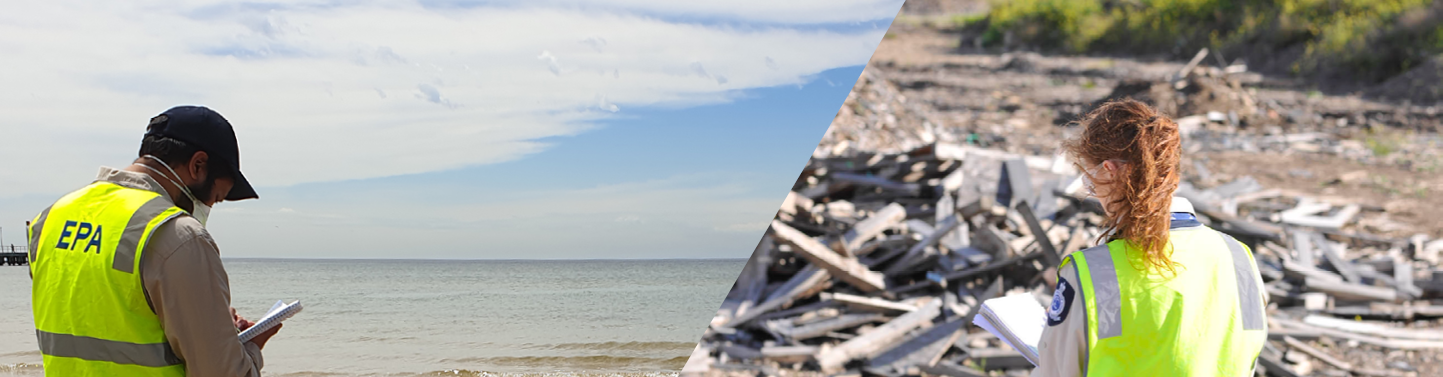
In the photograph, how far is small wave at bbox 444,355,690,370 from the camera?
12.6 metres

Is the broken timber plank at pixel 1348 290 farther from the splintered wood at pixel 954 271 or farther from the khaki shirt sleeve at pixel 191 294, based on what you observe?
the khaki shirt sleeve at pixel 191 294

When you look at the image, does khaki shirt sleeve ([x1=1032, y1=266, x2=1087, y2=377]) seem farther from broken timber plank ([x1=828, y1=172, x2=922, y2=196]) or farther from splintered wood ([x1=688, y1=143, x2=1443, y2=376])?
broken timber plank ([x1=828, y1=172, x2=922, y2=196])

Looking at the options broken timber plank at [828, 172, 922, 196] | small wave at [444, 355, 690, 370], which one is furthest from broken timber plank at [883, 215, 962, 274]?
small wave at [444, 355, 690, 370]

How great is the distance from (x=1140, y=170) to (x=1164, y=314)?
0.23 m

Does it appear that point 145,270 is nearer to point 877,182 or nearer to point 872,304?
point 872,304

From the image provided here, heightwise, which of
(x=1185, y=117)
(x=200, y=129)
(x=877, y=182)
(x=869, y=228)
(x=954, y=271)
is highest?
(x=1185, y=117)

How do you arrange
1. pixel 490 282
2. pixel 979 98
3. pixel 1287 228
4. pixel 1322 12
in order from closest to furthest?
1. pixel 1287 228
2. pixel 979 98
3. pixel 1322 12
4. pixel 490 282

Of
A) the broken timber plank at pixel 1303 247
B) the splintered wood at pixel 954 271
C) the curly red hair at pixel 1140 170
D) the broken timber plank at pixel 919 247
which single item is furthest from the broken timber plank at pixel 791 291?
the curly red hair at pixel 1140 170

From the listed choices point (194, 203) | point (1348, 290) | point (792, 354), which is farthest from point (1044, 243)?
point (194, 203)

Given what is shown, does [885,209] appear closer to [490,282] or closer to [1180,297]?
[1180,297]

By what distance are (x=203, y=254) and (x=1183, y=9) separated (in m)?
18.6

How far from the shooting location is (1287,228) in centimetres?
707

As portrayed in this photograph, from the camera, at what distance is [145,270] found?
1.48 metres

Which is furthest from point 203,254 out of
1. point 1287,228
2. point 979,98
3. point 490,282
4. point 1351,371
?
point 490,282
